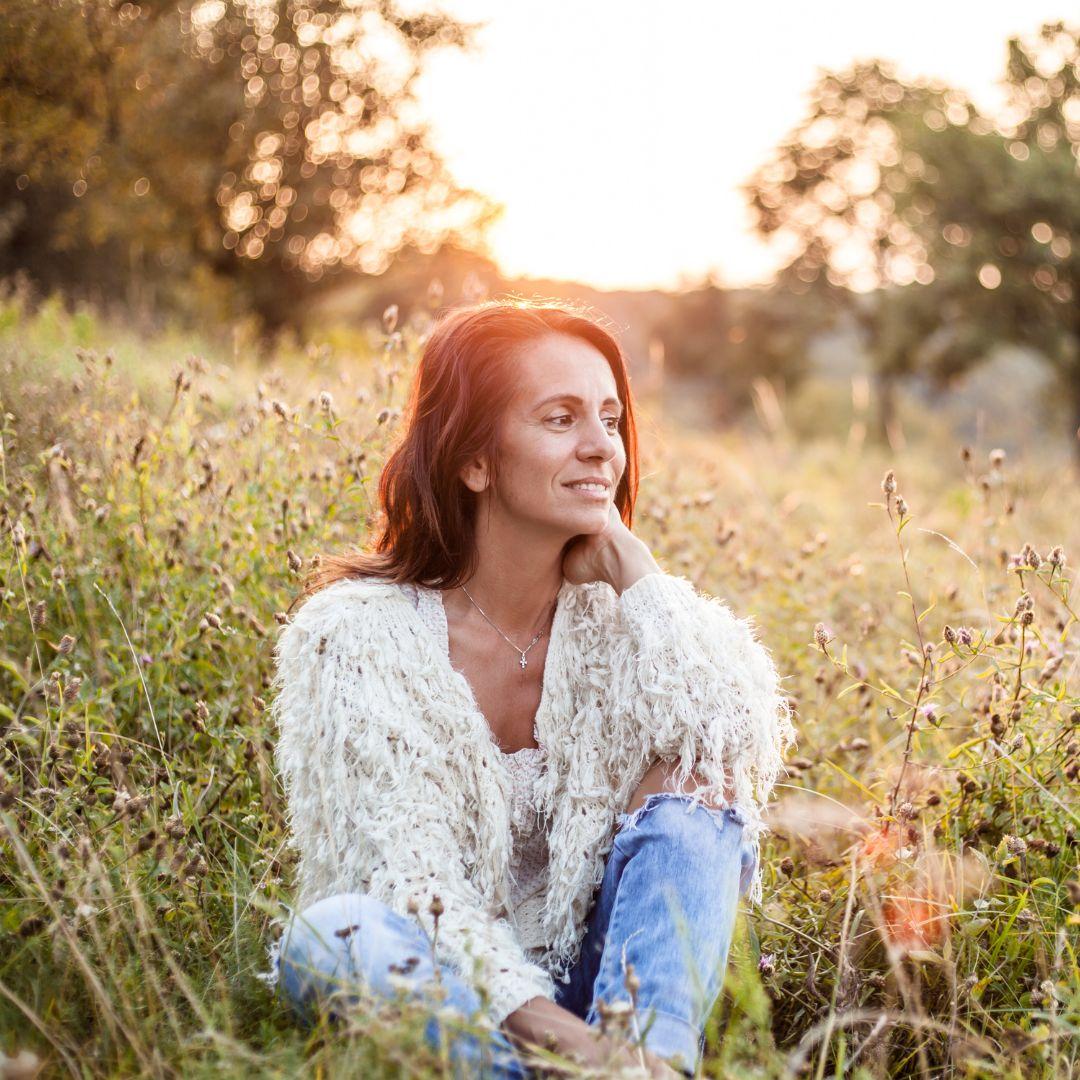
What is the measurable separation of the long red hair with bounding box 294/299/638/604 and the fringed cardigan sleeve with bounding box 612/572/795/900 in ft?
1.50

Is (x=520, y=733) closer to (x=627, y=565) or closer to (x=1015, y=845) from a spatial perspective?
(x=627, y=565)

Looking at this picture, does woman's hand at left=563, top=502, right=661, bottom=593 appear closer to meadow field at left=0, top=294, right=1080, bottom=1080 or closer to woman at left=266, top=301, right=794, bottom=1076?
woman at left=266, top=301, right=794, bottom=1076

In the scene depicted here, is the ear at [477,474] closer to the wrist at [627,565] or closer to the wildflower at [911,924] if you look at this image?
the wrist at [627,565]

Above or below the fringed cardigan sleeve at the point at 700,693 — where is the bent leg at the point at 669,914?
below

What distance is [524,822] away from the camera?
2359mm

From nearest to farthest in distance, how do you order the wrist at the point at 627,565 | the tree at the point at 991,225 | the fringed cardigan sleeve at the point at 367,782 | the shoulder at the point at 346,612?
the fringed cardigan sleeve at the point at 367,782 < the shoulder at the point at 346,612 < the wrist at the point at 627,565 < the tree at the point at 991,225

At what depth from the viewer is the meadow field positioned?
183 cm

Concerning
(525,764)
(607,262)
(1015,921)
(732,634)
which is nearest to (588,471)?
(732,634)

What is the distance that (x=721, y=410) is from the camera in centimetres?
2670

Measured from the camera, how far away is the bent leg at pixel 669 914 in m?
1.82

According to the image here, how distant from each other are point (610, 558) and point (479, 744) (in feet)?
1.82

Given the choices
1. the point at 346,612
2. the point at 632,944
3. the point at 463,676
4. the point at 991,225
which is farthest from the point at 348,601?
the point at 991,225

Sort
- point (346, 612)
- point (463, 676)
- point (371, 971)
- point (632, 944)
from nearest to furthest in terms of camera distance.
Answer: point (371, 971) → point (632, 944) → point (346, 612) → point (463, 676)

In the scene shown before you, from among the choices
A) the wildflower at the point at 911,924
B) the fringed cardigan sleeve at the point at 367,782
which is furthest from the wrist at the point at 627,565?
the wildflower at the point at 911,924
